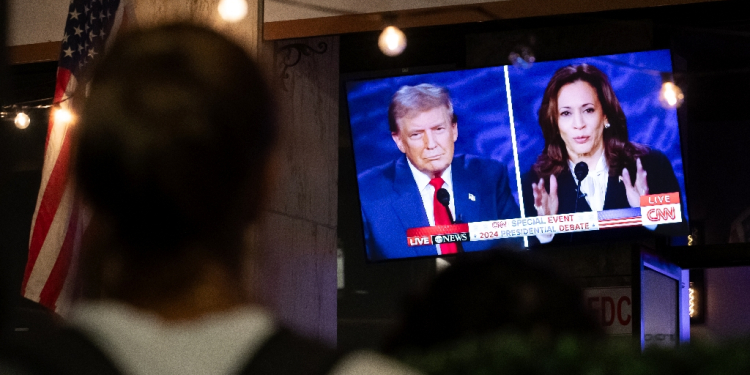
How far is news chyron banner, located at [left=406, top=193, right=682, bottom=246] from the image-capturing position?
5965 millimetres

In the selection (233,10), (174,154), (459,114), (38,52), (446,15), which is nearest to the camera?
(174,154)

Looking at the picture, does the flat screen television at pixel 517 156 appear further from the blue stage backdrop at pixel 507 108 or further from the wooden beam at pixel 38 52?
the wooden beam at pixel 38 52

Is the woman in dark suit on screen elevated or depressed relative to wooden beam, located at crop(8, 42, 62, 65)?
depressed

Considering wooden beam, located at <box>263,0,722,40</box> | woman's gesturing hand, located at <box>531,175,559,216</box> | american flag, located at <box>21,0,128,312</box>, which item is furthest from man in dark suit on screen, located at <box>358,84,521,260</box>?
american flag, located at <box>21,0,128,312</box>

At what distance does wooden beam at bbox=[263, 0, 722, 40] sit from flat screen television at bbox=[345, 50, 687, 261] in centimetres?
111

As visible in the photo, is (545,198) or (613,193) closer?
(613,193)

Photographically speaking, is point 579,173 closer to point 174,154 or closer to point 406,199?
point 406,199

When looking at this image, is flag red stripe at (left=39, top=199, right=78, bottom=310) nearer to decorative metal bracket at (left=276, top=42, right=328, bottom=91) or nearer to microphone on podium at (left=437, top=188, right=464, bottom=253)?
decorative metal bracket at (left=276, top=42, right=328, bottom=91)

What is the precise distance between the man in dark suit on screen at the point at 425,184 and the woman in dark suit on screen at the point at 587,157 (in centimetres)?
26

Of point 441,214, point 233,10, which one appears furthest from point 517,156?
point 233,10

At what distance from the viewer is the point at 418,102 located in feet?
21.2

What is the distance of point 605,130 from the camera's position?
6.08 m

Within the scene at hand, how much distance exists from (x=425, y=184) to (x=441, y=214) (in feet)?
0.83

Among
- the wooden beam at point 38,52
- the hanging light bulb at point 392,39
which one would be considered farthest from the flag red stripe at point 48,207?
the hanging light bulb at point 392,39
